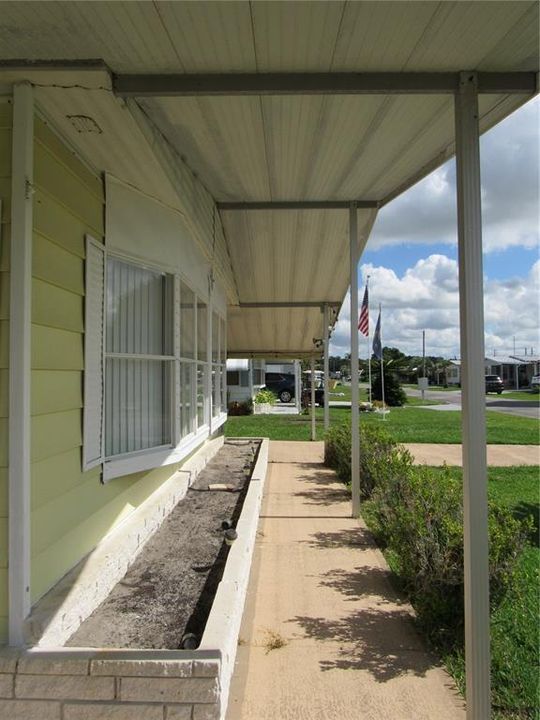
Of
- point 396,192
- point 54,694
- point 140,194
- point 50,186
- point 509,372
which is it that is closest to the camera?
point 54,694

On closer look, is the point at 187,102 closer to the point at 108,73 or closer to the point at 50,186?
the point at 108,73

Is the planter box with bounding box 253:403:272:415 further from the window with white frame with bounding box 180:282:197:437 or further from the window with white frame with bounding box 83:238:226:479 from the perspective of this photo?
the window with white frame with bounding box 83:238:226:479

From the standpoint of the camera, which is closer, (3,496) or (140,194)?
(3,496)

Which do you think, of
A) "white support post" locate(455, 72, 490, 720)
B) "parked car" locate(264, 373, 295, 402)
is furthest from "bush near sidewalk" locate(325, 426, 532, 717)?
"parked car" locate(264, 373, 295, 402)

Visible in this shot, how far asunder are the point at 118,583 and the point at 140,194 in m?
2.74

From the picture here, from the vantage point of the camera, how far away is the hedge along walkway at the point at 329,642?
2561 mm

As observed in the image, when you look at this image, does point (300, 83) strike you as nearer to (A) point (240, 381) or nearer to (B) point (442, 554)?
(B) point (442, 554)

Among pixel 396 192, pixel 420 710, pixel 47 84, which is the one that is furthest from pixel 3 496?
pixel 396 192

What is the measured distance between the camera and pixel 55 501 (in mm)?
2803

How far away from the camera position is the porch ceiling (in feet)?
6.63

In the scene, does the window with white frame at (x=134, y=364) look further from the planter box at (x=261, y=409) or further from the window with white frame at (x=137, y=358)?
the planter box at (x=261, y=409)

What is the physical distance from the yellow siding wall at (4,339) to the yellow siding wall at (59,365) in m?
0.15

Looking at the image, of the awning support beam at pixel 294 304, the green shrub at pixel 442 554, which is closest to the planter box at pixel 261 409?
the awning support beam at pixel 294 304

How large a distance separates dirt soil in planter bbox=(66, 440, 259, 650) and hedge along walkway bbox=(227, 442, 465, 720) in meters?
0.37
